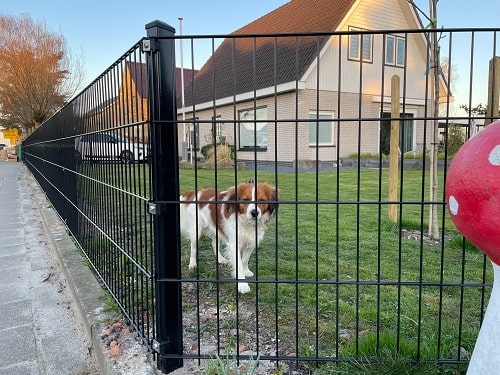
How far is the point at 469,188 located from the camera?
1.21 meters

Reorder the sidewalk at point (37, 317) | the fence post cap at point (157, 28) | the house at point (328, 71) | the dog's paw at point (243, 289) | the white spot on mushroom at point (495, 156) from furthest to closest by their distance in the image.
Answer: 1. the house at point (328, 71)
2. the dog's paw at point (243, 289)
3. the sidewalk at point (37, 317)
4. the fence post cap at point (157, 28)
5. the white spot on mushroom at point (495, 156)

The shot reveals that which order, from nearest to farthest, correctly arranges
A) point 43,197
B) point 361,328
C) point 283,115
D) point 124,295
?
point 361,328
point 124,295
point 43,197
point 283,115

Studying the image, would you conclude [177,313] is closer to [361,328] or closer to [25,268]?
[361,328]

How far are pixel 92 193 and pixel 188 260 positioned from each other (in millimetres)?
1276

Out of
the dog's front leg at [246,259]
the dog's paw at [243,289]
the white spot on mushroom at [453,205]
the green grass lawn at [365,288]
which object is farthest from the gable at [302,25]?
the white spot on mushroom at [453,205]

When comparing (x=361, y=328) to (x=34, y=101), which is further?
(x=34, y=101)

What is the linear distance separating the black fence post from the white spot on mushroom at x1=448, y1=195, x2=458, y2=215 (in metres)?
1.30

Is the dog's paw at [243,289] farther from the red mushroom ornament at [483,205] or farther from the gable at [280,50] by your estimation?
the gable at [280,50]

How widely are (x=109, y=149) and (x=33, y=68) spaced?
24206mm

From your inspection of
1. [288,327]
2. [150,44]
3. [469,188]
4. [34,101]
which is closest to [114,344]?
[288,327]

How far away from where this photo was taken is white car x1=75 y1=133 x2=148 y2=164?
7.76ft

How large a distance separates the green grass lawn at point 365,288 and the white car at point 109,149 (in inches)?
19.2

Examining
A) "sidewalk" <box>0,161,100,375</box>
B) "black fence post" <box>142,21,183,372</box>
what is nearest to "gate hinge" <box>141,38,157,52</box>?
"black fence post" <box>142,21,183,372</box>

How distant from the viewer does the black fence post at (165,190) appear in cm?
198
